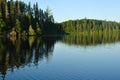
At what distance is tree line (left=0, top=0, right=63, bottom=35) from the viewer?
12785 centimetres

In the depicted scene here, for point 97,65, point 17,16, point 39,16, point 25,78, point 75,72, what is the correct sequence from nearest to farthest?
1. point 25,78
2. point 75,72
3. point 97,65
4. point 17,16
5. point 39,16

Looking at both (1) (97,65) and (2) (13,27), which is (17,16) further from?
(1) (97,65)

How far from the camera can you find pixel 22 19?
143375 mm

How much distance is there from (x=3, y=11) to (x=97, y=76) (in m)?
104

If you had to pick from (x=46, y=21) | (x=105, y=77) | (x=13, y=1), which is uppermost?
(x=13, y=1)

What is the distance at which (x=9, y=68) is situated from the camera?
43.2 m

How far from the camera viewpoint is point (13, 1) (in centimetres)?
14900

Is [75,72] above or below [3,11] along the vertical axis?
below

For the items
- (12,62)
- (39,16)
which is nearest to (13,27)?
(39,16)

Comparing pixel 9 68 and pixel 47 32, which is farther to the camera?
pixel 47 32

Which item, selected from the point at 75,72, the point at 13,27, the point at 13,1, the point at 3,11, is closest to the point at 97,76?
the point at 75,72

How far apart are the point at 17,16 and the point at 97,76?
109100 millimetres

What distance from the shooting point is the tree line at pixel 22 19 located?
128 meters

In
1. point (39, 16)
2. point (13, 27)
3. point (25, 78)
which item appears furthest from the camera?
point (39, 16)
